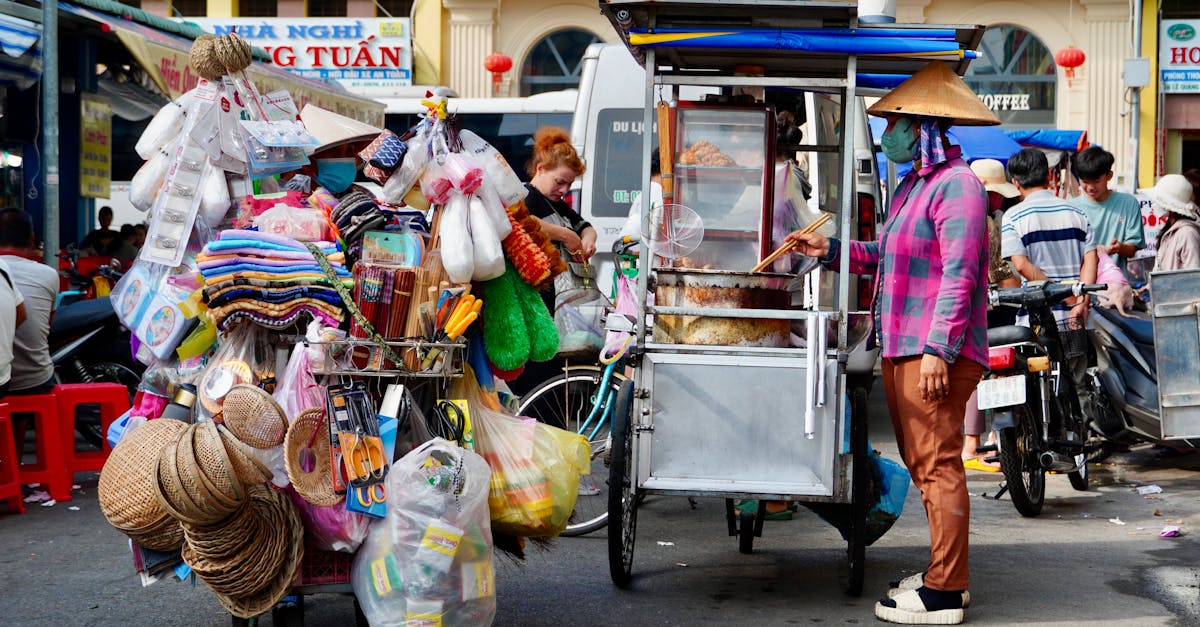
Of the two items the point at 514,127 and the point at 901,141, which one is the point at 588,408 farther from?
the point at 514,127

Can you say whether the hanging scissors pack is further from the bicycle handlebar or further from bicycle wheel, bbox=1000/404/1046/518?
the bicycle handlebar

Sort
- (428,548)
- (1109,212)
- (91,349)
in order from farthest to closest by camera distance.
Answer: (1109,212)
(91,349)
(428,548)

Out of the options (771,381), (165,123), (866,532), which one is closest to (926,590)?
(866,532)

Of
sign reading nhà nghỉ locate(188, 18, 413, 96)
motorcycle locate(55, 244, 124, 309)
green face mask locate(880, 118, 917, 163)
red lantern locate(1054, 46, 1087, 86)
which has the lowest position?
motorcycle locate(55, 244, 124, 309)

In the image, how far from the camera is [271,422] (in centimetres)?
390

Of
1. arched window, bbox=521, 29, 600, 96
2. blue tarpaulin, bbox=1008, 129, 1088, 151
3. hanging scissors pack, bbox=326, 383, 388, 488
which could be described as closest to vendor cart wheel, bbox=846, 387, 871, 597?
hanging scissors pack, bbox=326, 383, 388, 488

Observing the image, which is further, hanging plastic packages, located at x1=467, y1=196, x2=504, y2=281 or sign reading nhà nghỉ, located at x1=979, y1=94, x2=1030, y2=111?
sign reading nhà nghỉ, located at x1=979, y1=94, x2=1030, y2=111

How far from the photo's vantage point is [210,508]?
3785 millimetres

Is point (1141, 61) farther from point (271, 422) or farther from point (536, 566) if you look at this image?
point (271, 422)

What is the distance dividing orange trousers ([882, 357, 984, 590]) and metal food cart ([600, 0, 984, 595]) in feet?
0.70

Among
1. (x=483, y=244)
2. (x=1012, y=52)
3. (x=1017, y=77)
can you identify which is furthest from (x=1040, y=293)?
(x=1012, y=52)

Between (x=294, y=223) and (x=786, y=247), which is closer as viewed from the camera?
(x=294, y=223)

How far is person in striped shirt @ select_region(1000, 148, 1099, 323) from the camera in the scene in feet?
26.3

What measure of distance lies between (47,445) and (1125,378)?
6.27 meters
